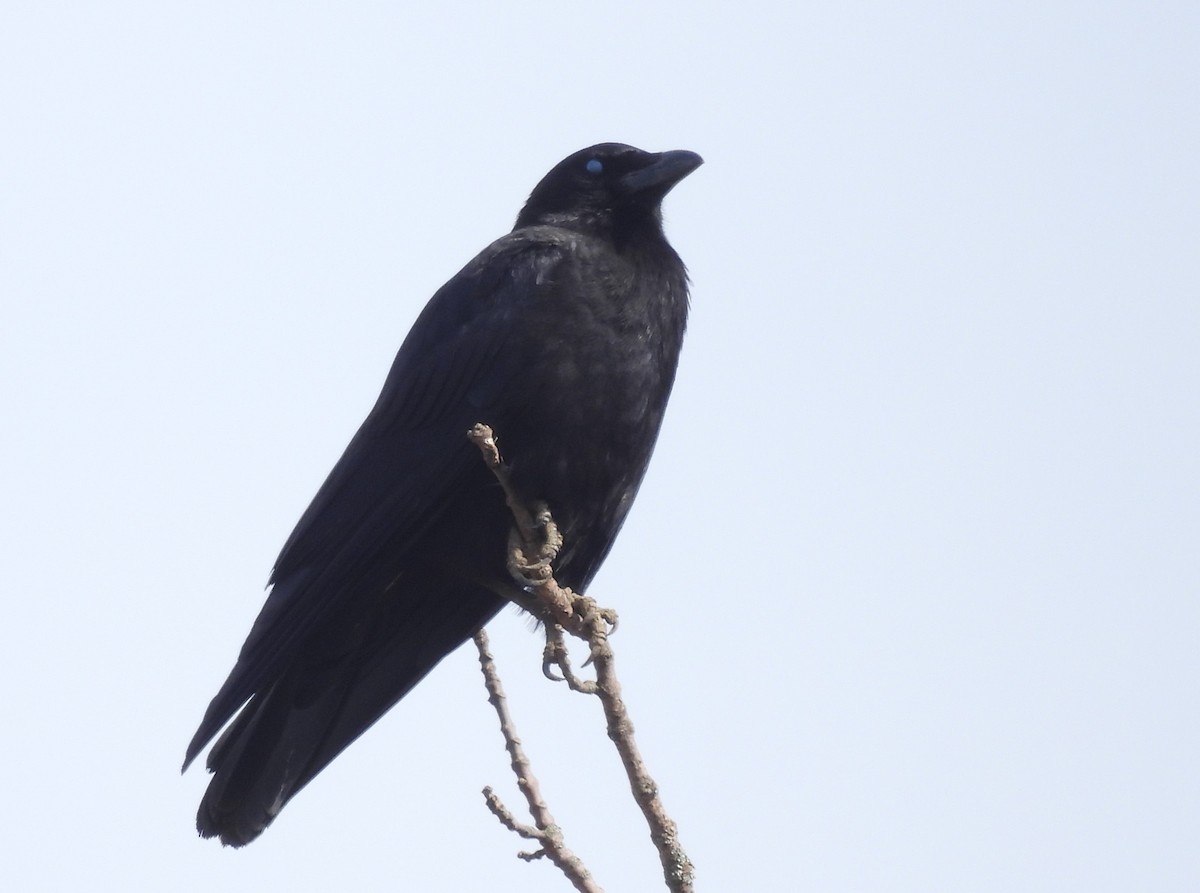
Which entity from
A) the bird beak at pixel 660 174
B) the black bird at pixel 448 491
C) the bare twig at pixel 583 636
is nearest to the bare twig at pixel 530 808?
the bare twig at pixel 583 636

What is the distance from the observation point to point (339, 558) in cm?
495

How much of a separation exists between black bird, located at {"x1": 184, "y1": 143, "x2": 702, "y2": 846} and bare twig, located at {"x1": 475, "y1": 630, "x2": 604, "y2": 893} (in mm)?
888

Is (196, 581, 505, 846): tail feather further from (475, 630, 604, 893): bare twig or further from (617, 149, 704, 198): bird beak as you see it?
(617, 149, 704, 198): bird beak

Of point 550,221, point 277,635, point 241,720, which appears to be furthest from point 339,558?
point 550,221

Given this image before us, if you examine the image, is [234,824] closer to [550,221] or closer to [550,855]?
[550,855]

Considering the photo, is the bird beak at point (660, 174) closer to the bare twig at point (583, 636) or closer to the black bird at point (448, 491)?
the black bird at point (448, 491)

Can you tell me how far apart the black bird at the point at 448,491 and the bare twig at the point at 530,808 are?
89cm

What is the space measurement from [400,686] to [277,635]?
545mm

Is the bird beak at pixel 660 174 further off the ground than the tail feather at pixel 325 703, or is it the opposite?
the bird beak at pixel 660 174

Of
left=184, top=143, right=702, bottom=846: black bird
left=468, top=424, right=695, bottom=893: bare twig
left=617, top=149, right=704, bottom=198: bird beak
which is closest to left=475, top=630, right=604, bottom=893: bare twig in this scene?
left=468, top=424, right=695, bottom=893: bare twig

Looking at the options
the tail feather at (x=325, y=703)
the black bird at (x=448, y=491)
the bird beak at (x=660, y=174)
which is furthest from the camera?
the bird beak at (x=660, y=174)

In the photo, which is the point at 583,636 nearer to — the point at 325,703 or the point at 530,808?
the point at 530,808

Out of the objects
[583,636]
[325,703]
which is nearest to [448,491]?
[325,703]

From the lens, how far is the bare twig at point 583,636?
3.26m
